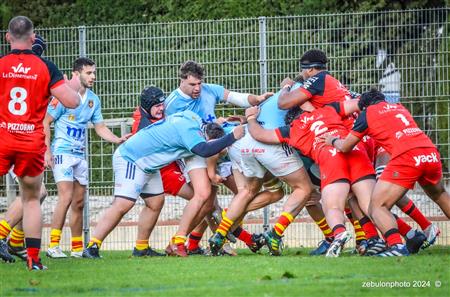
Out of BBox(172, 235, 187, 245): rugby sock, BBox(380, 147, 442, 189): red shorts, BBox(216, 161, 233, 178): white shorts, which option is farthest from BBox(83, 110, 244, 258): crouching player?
BBox(380, 147, 442, 189): red shorts

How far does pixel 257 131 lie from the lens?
1536cm

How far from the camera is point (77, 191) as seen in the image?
52.9 ft

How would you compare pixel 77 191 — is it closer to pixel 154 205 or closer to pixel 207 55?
pixel 154 205

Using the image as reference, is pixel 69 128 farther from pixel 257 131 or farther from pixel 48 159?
pixel 257 131

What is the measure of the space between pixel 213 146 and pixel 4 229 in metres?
2.62

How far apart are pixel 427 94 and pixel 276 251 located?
14.7 feet

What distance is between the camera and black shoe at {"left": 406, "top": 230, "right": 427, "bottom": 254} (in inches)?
563

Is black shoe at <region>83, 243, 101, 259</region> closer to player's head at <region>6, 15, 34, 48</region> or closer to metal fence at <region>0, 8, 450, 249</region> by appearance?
player's head at <region>6, 15, 34, 48</region>

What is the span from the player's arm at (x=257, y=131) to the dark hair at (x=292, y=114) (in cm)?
29

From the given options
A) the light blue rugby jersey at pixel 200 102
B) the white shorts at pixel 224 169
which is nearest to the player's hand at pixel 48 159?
the light blue rugby jersey at pixel 200 102

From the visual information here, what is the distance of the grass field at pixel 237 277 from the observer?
10.8 m

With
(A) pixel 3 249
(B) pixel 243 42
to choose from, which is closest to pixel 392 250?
(A) pixel 3 249

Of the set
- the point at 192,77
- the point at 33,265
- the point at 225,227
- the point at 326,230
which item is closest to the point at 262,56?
the point at 192,77

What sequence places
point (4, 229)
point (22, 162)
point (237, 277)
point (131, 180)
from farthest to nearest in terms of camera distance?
point (131, 180)
point (4, 229)
point (22, 162)
point (237, 277)
